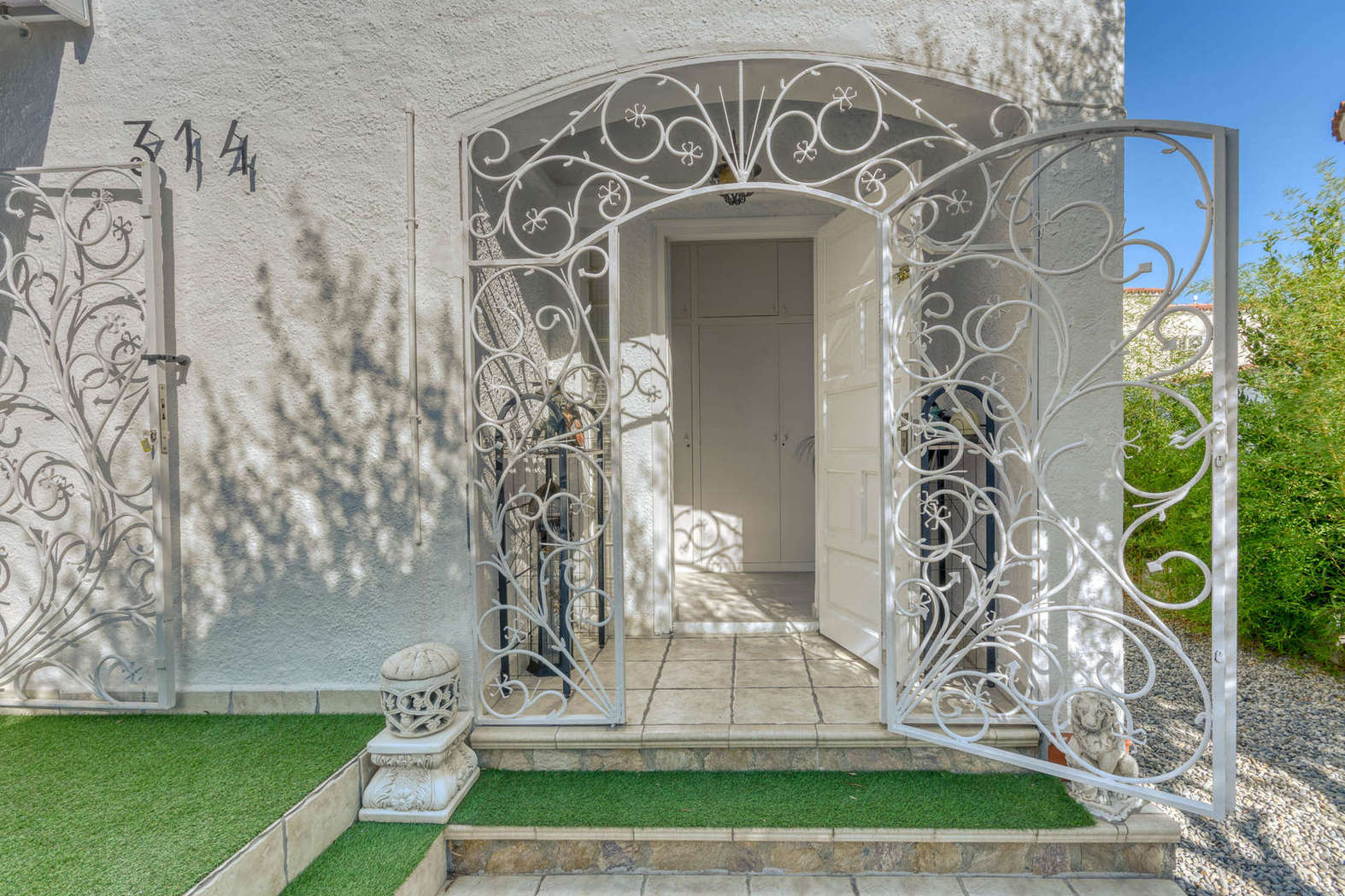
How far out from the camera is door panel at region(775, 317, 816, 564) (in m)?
5.67

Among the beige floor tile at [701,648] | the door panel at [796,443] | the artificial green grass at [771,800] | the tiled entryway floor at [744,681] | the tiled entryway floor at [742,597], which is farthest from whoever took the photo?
the door panel at [796,443]

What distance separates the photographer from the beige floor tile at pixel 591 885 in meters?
2.28

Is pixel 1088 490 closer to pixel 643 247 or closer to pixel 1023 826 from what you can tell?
pixel 1023 826

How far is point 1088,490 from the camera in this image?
101 inches

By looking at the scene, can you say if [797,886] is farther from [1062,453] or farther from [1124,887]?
[1062,453]

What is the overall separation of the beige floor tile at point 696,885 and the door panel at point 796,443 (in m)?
3.47

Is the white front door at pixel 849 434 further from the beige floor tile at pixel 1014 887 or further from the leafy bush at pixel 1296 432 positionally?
the leafy bush at pixel 1296 432

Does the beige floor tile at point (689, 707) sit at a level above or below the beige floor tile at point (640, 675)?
above

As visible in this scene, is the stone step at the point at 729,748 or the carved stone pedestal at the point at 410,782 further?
the stone step at the point at 729,748

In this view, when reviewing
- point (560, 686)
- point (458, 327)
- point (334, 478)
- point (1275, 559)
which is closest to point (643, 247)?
point (458, 327)

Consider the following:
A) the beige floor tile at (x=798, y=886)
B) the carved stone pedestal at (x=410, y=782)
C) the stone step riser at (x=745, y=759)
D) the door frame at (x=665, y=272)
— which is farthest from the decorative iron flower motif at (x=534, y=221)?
the beige floor tile at (x=798, y=886)

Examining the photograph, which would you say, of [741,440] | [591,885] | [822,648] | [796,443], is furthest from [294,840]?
[796,443]

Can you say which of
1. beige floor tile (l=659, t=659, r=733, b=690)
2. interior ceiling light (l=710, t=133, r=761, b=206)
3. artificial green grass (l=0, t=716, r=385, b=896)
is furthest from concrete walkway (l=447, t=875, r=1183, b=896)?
interior ceiling light (l=710, t=133, r=761, b=206)

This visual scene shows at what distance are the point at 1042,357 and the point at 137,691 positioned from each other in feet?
12.9
